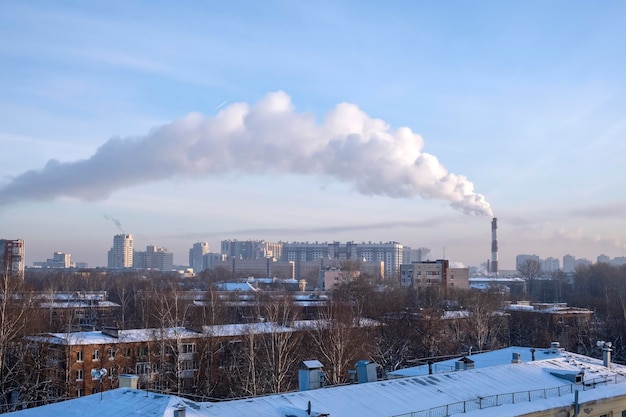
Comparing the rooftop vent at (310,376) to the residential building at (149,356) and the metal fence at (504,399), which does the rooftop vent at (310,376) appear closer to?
the metal fence at (504,399)

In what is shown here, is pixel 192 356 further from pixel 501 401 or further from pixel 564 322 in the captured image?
pixel 564 322

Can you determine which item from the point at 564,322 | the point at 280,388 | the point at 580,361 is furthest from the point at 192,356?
the point at 564,322

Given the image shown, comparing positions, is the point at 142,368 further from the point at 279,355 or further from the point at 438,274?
the point at 438,274

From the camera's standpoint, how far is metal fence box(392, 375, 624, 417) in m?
16.6

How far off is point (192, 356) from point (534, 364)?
2374 cm

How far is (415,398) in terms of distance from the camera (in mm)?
17406

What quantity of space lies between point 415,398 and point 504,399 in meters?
2.69

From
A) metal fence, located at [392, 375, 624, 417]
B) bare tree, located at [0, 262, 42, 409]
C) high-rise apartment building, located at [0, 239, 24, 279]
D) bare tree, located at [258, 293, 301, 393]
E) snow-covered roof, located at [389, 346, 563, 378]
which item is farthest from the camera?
high-rise apartment building, located at [0, 239, 24, 279]

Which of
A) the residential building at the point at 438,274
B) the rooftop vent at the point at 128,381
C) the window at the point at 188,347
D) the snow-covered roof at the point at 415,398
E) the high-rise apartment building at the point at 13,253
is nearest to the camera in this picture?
the snow-covered roof at the point at 415,398

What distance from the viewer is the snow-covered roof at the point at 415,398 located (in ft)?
48.9

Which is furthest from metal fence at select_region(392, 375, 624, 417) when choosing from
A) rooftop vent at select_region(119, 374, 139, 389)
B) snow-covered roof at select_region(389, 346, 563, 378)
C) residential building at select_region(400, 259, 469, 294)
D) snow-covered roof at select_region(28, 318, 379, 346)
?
residential building at select_region(400, 259, 469, 294)

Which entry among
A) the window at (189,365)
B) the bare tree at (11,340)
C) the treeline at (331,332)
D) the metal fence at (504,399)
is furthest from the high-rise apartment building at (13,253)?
the metal fence at (504,399)

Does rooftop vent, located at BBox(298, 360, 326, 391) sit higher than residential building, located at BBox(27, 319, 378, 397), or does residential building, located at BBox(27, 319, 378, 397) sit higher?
rooftop vent, located at BBox(298, 360, 326, 391)

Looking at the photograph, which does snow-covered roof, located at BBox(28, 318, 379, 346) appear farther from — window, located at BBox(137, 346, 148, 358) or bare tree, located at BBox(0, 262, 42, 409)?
bare tree, located at BBox(0, 262, 42, 409)
